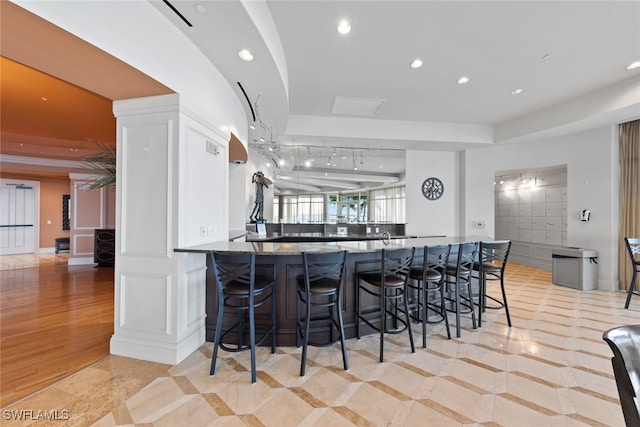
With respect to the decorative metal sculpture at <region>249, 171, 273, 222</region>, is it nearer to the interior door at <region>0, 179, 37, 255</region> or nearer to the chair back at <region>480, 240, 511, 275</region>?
the chair back at <region>480, 240, 511, 275</region>

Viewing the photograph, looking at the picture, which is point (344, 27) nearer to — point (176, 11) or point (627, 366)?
point (176, 11)

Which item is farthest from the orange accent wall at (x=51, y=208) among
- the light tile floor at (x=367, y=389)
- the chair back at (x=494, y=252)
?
the chair back at (x=494, y=252)

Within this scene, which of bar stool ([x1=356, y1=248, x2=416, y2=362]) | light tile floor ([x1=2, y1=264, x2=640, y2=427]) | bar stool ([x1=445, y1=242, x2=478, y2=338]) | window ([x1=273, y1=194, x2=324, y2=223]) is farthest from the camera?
window ([x1=273, y1=194, x2=324, y2=223])

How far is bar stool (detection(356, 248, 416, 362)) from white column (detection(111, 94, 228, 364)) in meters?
1.69

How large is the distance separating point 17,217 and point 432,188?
12076mm

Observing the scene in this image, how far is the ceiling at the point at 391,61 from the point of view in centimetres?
232

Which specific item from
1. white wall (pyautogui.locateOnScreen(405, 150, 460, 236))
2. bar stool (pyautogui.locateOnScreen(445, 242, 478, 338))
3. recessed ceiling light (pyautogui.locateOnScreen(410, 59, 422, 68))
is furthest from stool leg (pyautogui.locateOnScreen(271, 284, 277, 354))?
white wall (pyautogui.locateOnScreen(405, 150, 460, 236))

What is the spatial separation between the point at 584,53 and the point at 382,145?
10.7 feet

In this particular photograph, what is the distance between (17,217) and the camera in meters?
8.17

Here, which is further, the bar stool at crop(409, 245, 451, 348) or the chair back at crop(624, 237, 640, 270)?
the chair back at crop(624, 237, 640, 270)

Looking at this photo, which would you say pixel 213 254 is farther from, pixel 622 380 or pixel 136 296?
pixel 622 380

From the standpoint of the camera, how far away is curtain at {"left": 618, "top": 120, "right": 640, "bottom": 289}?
14.8ft

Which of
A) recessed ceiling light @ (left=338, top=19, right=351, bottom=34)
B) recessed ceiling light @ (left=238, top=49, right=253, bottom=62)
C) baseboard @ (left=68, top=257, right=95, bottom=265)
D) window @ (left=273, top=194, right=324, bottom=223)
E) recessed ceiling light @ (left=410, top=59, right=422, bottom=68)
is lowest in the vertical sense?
baseboard @ (left=68, top=257, right=95, bottom=265)

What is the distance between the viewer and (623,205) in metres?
4.67
